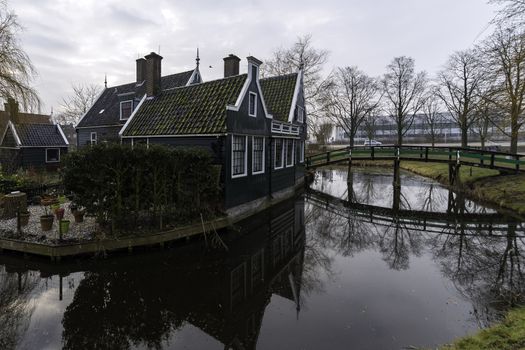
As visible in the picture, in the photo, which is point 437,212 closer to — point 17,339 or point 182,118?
point 182,118

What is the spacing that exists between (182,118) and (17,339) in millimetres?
9681

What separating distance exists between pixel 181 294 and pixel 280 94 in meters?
17.8

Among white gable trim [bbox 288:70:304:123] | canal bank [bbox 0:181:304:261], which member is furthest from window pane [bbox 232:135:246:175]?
white gable trim [bbox 288:70:304:123]

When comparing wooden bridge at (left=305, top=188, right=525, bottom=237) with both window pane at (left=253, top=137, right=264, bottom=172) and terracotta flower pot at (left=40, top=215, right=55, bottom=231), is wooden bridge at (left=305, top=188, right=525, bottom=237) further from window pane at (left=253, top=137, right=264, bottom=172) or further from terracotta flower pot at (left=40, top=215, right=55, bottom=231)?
terracotta flower pot at (left=40, top=215, right=55, bottom=231)

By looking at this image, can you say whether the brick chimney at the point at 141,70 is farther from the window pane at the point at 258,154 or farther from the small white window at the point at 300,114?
the window pane at the point at 258,154

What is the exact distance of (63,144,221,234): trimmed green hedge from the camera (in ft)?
28.8

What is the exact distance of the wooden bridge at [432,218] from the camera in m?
12.7

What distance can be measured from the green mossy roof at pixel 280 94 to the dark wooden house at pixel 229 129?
11.6 ft

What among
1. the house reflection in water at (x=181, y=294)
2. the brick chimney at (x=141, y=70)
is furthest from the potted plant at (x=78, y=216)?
the brick chimney at (x=141, y=70)

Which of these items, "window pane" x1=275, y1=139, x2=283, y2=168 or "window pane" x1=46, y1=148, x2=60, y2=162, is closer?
"window pane" x1=275, y1=139, x2=283, y2=168

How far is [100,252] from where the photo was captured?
862 centimetres

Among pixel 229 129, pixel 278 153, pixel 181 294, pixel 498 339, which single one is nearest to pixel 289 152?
pixel 278 153

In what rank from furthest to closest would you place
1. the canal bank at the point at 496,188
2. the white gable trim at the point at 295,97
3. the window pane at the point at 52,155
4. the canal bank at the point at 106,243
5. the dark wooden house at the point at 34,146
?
1. the window pane at the point at 52,155
2. the dark wooden house at the point at 34,146
3. the white gable trim at the point at 295,97
4. the canal bank at the point at 496,188
5. the canal bank at the point at 106,243

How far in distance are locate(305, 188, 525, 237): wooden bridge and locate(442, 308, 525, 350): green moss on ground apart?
799 centimetres
